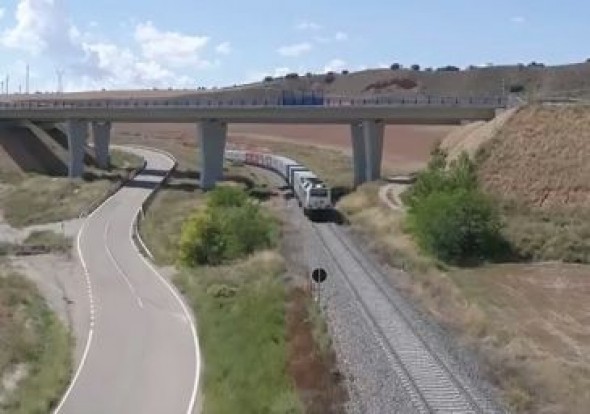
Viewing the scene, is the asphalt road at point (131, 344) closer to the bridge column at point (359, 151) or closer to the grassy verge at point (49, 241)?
the grassy verge at point (49, 241)

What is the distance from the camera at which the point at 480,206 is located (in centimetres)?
5791

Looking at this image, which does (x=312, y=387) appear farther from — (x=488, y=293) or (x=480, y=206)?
(x=480, y=206)

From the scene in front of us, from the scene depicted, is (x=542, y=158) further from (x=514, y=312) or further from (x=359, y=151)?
(x=514, y=312)

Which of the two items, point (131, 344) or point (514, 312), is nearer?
point (131, 344)

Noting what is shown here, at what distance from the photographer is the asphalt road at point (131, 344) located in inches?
1182

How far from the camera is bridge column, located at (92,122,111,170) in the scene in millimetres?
111000

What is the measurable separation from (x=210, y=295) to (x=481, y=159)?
1379 inches

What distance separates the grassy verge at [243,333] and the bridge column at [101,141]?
6308cm

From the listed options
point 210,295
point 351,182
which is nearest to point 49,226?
point 351,182

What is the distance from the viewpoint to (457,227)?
55875mm

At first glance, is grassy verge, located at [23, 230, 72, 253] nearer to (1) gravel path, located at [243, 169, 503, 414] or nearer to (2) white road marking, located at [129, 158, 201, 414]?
(2) white road marking, located at [129, 158, 201, 414]

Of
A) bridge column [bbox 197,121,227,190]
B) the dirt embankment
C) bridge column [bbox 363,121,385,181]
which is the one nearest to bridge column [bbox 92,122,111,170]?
bridge column [bbox 197,121,227,190]

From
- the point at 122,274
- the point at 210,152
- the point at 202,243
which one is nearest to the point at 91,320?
the point at 122,274

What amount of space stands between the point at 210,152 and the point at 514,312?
2070 inches
